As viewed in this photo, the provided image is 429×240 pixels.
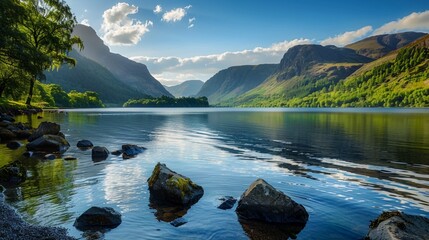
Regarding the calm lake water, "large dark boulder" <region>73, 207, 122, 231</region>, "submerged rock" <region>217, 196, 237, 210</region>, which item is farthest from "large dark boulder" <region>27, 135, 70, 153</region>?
"submerged rock" <region>217, 196, 237, 210</region>

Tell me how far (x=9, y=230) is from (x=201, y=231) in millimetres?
7801

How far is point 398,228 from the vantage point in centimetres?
1239

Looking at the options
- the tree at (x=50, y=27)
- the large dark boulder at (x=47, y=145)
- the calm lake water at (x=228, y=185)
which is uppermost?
the tree at (x=50, y=27)

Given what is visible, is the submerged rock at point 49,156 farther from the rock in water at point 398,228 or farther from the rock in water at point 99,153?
the rock in water at point 398,228

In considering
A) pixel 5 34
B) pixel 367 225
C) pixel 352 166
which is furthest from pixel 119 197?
pixel 5 34

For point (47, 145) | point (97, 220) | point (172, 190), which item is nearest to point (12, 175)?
point (97, 220)

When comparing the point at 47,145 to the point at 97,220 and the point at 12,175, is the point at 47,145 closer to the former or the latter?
the point at 12,175

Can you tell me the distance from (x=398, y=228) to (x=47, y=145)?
35.3 metres

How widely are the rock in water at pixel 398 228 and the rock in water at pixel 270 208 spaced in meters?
3.40

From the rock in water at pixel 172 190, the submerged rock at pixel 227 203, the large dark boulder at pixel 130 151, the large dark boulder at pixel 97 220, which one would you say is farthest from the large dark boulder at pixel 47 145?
the submerged rock at pixel 227 203

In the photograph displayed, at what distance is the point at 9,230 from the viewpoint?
12383 millimetres

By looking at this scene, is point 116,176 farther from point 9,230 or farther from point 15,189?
point 9,230

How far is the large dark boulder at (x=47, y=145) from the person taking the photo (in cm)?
3500

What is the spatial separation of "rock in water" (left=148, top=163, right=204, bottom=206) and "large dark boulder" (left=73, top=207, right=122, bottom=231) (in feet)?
12.2
